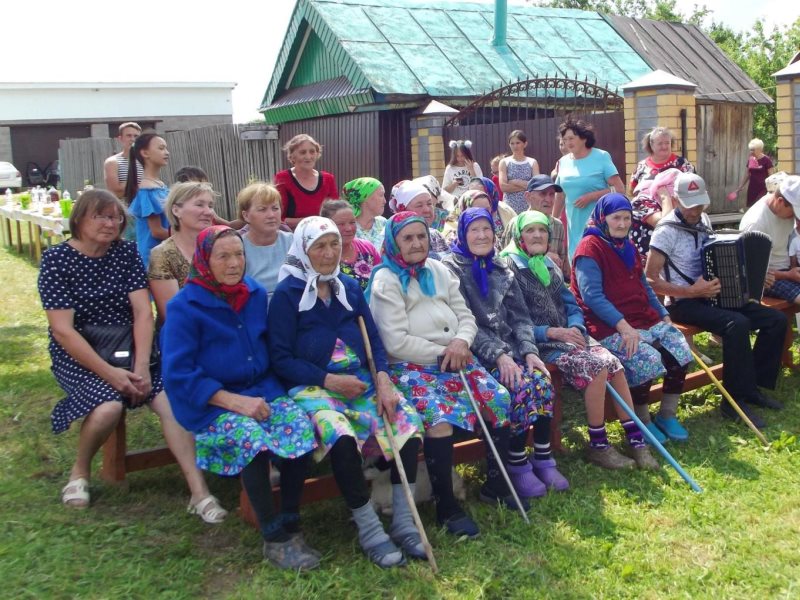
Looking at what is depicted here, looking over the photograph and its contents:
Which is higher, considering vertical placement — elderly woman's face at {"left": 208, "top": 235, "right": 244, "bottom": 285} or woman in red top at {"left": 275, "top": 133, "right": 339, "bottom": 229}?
woman in red top at {"left": 275, "top": 133, "right": 339, "bottom": 229}

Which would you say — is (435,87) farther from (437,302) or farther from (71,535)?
(71,535)

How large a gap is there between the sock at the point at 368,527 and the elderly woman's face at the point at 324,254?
104 cm

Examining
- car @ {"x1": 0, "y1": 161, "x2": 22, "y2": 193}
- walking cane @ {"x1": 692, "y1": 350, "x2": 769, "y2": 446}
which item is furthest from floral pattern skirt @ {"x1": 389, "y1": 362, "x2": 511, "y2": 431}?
car @ {"x1": 0, "y1": 161, "x2": 22, "y2": 193}

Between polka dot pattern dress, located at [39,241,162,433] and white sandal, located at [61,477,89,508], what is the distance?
0.27 m

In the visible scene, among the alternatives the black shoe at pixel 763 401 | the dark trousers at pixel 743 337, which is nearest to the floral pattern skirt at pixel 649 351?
the dark trousers at pixel 743 337

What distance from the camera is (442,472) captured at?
3643 millimetres

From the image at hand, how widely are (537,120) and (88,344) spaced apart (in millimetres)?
7131

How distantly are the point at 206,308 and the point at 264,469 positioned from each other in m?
0.73

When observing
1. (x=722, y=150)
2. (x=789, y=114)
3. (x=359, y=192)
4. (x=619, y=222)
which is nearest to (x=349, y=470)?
(x=359, y=192)

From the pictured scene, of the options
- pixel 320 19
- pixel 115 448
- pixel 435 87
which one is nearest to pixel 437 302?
pixel 115 448

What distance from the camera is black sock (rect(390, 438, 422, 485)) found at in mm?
3568

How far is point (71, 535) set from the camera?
139 inches

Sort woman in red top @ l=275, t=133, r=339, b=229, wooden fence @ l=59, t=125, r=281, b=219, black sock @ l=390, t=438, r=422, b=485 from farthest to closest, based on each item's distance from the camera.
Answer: wooden fence @ l=59, t=125, r=281, b=219
woman in red top @ l=275, t=133, r=339, b=229
black sock @ l=390, t=438, r=422, b=485

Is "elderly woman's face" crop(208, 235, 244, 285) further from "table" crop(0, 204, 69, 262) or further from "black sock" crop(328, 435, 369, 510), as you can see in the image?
"table" crop(0, 204, 69, 262)
